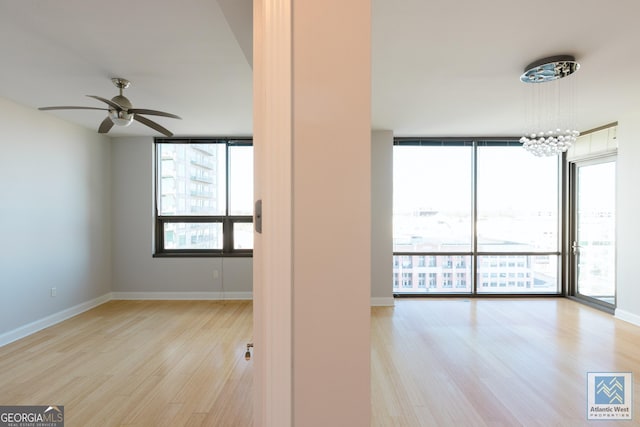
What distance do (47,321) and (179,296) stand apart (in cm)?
155

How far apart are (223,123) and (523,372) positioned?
4240mm

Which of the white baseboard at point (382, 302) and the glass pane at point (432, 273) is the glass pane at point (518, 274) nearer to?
the glass pane at point (432, 273)

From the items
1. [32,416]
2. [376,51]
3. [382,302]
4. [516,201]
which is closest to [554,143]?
[376,51]

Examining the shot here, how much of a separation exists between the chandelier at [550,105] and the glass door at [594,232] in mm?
997

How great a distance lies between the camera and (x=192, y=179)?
507 cm

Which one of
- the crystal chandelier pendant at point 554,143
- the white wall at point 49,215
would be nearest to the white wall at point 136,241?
the white wall at point 49,215

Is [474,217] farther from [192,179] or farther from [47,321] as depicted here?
[47,321]

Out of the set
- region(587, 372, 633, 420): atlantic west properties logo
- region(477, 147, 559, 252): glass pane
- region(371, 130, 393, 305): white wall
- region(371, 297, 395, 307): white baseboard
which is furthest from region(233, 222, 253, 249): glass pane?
region(587, 372, 633, 420): atlantic west properties logo

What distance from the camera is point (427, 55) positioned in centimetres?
230

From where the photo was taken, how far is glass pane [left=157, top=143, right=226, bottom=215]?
5031 millimetres

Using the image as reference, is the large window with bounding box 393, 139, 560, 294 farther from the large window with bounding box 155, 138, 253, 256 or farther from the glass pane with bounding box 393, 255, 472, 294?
the large window with bounding box 155, 138, 253, 256

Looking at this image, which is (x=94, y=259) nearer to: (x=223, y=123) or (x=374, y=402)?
(x=223, y=123)

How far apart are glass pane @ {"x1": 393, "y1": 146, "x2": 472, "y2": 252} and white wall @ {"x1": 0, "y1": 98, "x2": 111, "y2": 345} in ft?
14.9

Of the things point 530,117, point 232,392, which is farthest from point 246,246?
point 530,117
